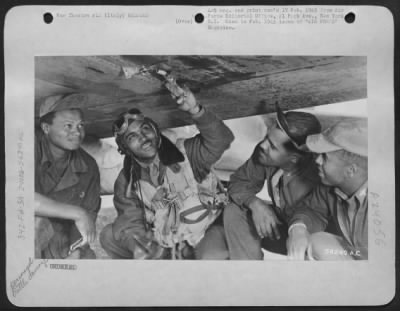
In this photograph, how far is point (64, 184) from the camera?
2.10 ft

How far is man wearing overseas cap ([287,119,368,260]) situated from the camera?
0.63m

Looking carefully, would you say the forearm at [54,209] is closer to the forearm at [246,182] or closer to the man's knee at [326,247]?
the forearm at [246,182]

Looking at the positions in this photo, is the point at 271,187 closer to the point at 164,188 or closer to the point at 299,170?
the point at 299,170

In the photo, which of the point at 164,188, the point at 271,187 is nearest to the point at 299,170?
the point at 271,187

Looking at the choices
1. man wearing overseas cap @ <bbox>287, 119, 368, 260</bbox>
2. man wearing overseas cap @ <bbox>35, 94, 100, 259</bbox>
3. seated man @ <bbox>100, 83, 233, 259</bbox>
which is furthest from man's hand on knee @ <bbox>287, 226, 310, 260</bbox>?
man wearing overseas cap @ <bbox>35, 94, 100, 259</bbox>

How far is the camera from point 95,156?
2.10ft

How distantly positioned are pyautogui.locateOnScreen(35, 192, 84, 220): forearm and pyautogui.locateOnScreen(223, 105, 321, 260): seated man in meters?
0.21

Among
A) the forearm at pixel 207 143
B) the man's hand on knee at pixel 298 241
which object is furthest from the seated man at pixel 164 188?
the man's hand on knee at pixel 298 241

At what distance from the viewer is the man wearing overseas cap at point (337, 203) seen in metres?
0.63

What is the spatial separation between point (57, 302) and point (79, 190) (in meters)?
0.16

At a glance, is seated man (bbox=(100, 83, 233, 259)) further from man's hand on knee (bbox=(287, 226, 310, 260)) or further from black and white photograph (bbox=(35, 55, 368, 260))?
man's hand on knee (bbox=(287, 226, 310, 260))

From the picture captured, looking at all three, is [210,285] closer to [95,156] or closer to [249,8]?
[95,156]

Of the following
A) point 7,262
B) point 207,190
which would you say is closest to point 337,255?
point 207,190

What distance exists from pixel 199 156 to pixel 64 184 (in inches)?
7.5
